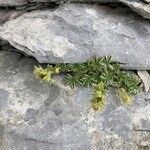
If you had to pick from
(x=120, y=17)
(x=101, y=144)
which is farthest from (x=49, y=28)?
(x=101, y=144)

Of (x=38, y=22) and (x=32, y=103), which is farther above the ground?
(x=38, y=22)

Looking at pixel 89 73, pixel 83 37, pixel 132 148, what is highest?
pixel 83 37

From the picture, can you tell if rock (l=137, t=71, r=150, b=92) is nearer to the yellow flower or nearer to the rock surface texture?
the yellow flower

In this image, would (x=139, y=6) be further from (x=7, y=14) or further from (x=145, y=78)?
(x=7, y=14)

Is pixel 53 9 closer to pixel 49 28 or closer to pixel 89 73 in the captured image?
pixel 49 28

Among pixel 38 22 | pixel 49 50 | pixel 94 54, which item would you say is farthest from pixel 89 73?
pixel 38 22
